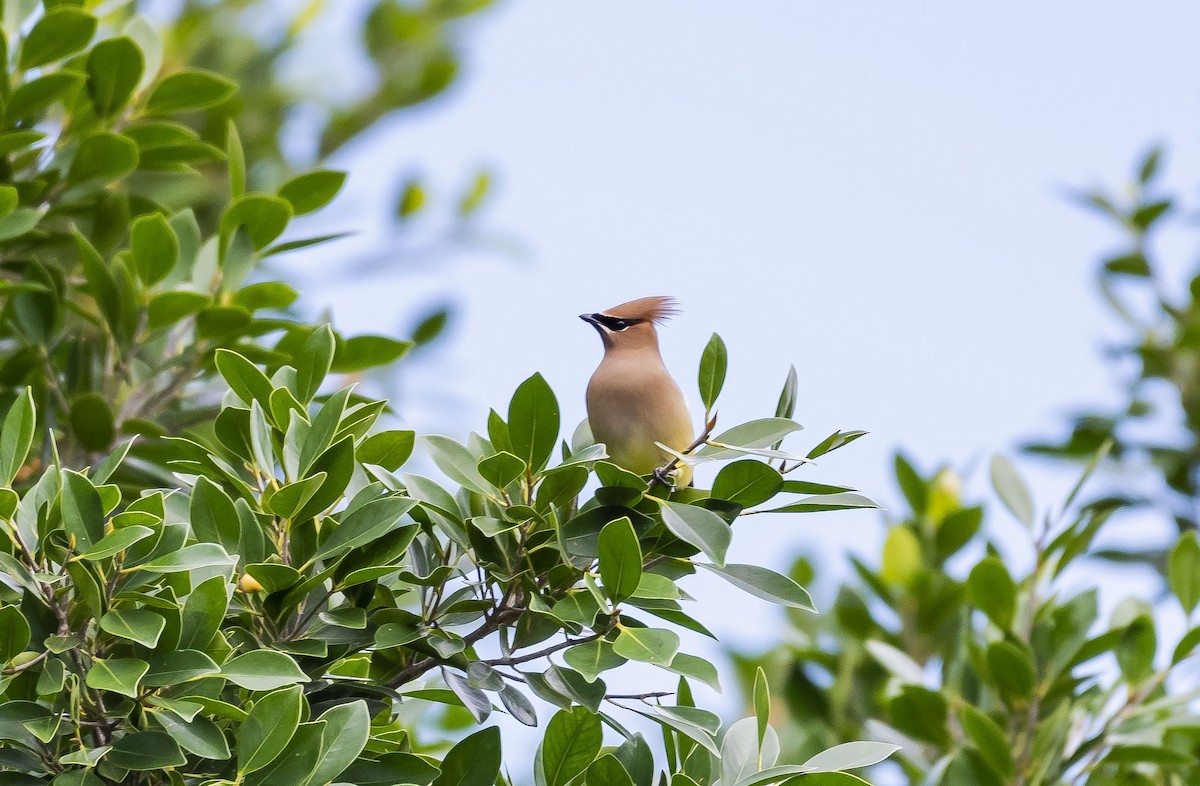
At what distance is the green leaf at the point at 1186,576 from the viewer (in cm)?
318

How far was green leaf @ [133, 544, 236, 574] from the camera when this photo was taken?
5.68ft

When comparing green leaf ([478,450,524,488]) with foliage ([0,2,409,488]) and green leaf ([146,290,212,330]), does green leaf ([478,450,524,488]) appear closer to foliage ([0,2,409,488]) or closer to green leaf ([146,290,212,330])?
foliage ([0,2,409,488])

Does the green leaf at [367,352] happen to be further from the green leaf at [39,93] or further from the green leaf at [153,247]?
the green leaf at [39,93]

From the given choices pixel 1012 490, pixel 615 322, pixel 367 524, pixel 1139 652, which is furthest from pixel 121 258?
pixel 1139 652

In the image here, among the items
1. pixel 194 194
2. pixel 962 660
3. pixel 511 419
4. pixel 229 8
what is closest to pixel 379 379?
pixel 194 194

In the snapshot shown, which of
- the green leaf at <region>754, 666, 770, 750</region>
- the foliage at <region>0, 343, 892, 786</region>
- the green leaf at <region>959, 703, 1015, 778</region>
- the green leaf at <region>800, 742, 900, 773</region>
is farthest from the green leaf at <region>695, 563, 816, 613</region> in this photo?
the green leaf at <region>959, 703, 1015, 778</region>

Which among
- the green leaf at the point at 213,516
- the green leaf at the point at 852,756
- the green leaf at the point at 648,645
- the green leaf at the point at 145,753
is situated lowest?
the green leaf at the point at 852,756

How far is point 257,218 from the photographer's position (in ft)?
9.45

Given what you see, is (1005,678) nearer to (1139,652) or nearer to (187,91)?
(1139,652)

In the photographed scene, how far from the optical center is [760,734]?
78.4 inches

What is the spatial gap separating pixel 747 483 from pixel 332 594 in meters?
0.65

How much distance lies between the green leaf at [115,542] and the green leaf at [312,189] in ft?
4.68

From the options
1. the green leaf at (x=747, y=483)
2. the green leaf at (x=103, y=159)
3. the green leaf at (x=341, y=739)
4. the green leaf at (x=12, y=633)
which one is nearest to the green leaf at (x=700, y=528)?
the green leaf at (x=747, y=483)

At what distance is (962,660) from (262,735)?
2.18 meters
